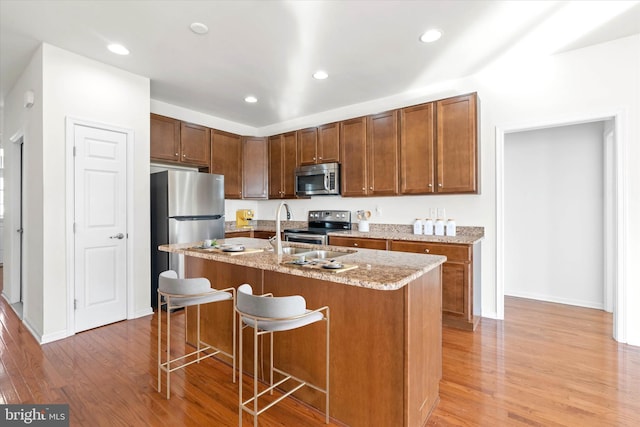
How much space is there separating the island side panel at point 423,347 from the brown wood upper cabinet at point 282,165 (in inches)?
133

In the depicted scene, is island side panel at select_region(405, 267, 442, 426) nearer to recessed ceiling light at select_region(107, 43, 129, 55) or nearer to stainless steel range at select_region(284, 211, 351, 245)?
stainless steel range at select_region(284, 211, 351, 245)

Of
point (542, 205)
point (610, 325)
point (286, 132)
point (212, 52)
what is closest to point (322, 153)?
point (286, 132)

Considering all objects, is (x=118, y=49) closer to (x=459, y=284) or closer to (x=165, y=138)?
(x=165, y=138)

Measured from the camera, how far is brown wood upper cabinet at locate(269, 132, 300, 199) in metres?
4.91

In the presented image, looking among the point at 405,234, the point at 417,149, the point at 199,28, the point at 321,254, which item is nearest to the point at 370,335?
the point at 321,254

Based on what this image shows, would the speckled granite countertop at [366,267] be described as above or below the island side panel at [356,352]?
above

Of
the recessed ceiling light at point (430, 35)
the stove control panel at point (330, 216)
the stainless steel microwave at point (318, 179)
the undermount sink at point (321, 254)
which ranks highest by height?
the recessed ceiling light at point (430, 35)

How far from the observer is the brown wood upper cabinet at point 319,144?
4.38 m

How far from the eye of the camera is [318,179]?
4.46 meters

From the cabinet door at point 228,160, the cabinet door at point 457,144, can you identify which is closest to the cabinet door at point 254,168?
the cabinet door at point 228,160

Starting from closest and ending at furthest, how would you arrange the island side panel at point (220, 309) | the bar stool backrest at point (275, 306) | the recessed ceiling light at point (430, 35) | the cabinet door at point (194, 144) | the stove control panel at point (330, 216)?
the bar stool backrest at point (275, 306) < the island side panel at point (220, 309) < the recessed ceiling light at point (430, 35) < the cabinet door at point (194, 144) < the stove control panel at point (330, 216)

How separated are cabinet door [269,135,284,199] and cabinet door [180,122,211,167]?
103cm

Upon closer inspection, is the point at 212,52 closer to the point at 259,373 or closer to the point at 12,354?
the point at 259,373

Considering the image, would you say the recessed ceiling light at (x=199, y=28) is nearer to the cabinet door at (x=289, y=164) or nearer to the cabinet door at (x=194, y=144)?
the cabinet door at (x=194, y=144)
